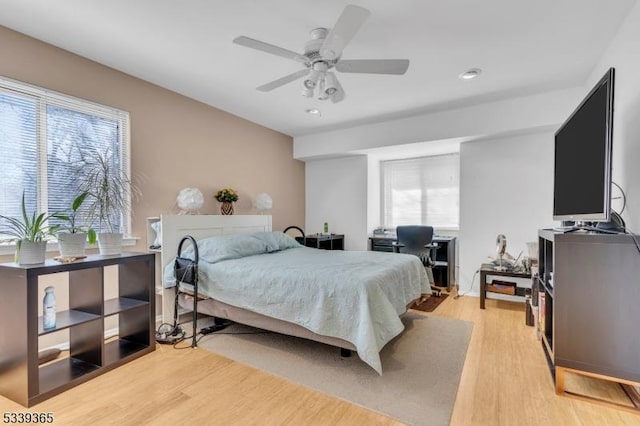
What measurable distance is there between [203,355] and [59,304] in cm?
129

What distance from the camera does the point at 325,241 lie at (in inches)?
200

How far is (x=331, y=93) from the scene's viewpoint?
249 cm

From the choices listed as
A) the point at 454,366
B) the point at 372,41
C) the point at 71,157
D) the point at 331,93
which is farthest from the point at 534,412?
the point at 71,157

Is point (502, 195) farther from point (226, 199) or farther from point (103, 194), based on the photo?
point (103, 194)

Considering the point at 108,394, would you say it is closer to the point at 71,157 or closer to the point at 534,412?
the point at 71,157

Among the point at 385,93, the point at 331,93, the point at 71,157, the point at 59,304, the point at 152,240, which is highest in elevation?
the point at 385,93

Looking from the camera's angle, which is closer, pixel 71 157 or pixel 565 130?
pixel 565 130

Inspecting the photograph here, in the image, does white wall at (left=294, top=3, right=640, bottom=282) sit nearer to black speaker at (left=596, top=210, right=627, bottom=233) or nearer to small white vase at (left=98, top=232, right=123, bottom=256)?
black speaker at (left=596, top=210, right=627, bottom=233)

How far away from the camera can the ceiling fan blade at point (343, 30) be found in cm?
163

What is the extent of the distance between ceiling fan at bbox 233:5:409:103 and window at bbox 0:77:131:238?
168 centimetres

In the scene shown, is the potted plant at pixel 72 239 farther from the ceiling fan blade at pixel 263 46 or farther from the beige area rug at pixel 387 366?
the ceiling fan blade at pixel 263 46

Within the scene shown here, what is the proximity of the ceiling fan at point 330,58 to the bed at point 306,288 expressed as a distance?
150cm

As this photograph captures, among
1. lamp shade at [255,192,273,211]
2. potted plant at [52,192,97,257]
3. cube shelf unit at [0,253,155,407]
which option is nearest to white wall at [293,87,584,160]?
lamp shade at [255,192,273,211]

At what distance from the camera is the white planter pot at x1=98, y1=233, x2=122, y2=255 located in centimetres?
231
